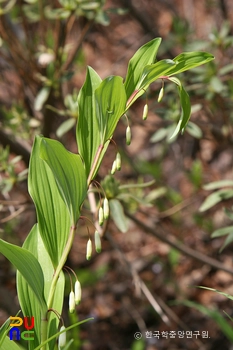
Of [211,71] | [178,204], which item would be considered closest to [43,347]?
[211,71]

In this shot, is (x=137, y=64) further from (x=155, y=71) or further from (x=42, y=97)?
(x=42, y=97)

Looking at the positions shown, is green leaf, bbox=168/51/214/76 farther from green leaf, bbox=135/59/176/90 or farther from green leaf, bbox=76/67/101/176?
green leaf, bbox=76/67/101/176

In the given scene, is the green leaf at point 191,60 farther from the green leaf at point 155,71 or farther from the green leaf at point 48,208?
the green leaf at point 48,208

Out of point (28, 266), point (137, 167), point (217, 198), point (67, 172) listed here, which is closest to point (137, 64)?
point (67, 172)

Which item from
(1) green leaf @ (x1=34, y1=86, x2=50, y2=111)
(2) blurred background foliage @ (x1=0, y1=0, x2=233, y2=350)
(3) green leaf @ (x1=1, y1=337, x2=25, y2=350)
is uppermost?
(3) green leaf @ (x1=1, y1=337, x2=25, y2=350)

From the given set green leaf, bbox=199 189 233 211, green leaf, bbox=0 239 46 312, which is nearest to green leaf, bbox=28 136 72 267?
green leaf, bbox=0 239 46 312

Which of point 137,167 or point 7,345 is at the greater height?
point 7,345
